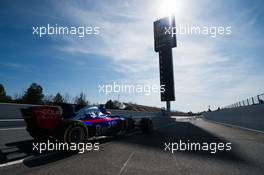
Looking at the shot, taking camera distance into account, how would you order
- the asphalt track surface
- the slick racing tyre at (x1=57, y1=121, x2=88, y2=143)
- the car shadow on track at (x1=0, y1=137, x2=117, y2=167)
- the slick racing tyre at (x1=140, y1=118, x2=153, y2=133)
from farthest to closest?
the slick racing tyre at (x1=140, y1=118, x2=153, y2=133), the slick racing tyre at (x1=57, y1=121, x2=88, y2=143), the car shadow on track at (x1=0, y1=137, x2=117, y2=167), the asphalt track surface

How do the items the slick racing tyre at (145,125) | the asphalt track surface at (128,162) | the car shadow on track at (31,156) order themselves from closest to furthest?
the asphalt track surface at (128,162) < the car shadow on track at (31,156) < the slick racing tyre at (145,125)

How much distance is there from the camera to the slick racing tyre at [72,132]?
532cm

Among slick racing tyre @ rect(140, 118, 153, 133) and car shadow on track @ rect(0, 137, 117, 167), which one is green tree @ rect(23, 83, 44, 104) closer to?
slick racing tyre @ rect(140, 118, 153, 133)

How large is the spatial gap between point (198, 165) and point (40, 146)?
4.42 metres

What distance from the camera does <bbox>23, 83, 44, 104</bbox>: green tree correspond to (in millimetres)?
72550

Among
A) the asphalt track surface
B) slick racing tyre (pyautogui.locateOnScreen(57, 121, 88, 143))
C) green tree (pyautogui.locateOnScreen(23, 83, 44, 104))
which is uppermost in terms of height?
green tree (pyautogui.locateOnScreen(23, 83, 44, 104))

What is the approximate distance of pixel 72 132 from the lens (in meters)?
5.62

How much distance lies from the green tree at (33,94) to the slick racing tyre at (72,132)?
73.2 meters

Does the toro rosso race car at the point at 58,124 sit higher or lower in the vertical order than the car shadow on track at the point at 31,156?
higher

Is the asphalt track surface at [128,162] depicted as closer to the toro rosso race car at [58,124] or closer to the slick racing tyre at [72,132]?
the slick racing tyre at [72,132]

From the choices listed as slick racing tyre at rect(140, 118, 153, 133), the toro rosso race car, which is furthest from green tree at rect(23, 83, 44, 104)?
the toro rosso race car

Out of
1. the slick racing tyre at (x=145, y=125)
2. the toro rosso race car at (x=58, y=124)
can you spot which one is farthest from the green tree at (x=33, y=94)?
the toro rosso race car at (x=58, y=124)

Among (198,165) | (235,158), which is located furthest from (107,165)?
(235,158)

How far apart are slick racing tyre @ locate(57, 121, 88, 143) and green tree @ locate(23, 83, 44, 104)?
73.2 meters
